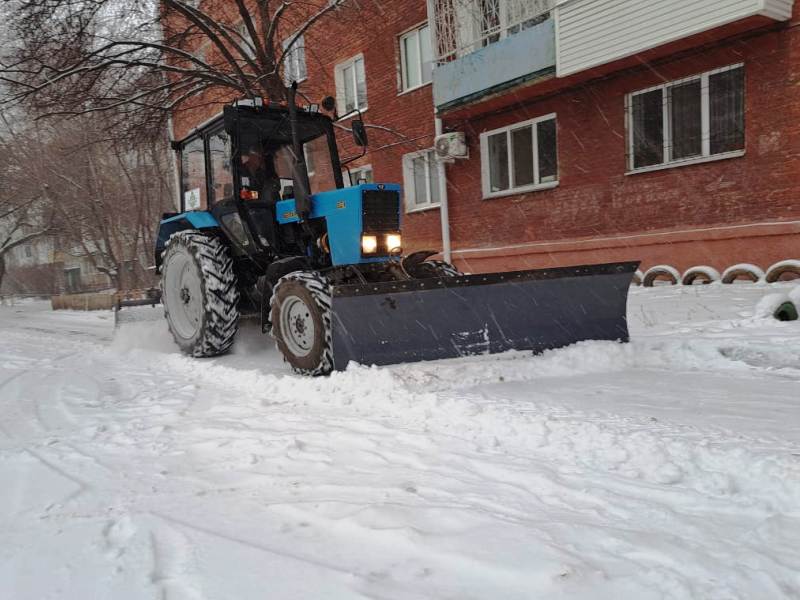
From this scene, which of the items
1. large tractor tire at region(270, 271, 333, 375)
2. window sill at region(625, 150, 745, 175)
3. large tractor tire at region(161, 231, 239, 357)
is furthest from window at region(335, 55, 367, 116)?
large tractor tire at region(270, 271, 333, 375)

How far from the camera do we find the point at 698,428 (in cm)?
294

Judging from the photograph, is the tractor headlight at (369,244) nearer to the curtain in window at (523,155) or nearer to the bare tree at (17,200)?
the curtain in window at (523,155)

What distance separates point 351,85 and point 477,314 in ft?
41.1

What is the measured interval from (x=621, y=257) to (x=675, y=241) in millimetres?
927

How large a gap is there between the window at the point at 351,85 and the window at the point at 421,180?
7.76 feet

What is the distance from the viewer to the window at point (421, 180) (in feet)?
43.7

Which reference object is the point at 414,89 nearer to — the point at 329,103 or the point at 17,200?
the point at 329,103

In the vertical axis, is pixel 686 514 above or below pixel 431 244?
below

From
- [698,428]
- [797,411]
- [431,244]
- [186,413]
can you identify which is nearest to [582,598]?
[698,428]

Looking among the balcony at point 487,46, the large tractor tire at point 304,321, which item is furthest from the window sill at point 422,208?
the large tractor tire at point 304,321

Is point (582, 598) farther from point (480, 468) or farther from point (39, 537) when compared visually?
point (39, 537)

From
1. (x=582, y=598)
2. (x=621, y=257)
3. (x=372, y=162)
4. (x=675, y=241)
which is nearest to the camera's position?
(x=582, y=598)

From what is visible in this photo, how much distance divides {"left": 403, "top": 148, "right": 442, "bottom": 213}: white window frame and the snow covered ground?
9282 mm

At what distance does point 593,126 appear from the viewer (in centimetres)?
995
